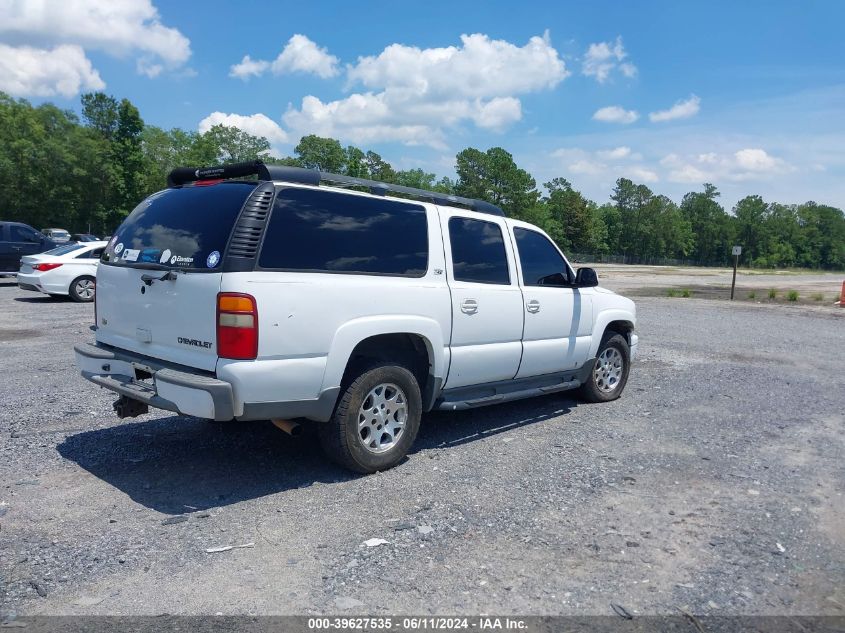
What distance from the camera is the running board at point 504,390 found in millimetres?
5352

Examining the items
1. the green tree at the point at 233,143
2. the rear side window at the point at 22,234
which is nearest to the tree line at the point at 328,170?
the green tree at the point at 233,143

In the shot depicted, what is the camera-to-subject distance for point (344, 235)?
4605 millimetres

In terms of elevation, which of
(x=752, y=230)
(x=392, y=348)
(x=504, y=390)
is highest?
(x=752, y=230)

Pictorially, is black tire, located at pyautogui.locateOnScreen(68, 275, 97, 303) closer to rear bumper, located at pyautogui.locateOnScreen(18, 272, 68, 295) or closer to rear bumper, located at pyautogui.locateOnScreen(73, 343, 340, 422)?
rear bumper, located at pyautogui.locateOnScreen(18, 272, 68, 295)

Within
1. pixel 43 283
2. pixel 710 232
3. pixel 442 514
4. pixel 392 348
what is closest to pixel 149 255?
pixel 392 348

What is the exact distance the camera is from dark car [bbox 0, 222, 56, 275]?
19.2 metres

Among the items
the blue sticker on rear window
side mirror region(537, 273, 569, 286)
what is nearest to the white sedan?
the blue sticker on rear window

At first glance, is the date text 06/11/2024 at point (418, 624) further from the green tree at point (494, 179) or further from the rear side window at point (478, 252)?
the green tree at point (494, 179)

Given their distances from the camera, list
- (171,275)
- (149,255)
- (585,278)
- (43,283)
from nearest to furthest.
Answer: (171,275), (149,255), (585,278), (43,283)

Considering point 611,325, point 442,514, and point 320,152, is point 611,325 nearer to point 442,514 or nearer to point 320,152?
point 442,514

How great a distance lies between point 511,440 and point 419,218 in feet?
7.05

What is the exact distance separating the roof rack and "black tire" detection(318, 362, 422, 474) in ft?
4.57

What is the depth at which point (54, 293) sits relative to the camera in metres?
15.7

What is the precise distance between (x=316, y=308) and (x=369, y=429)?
42.4 inches
